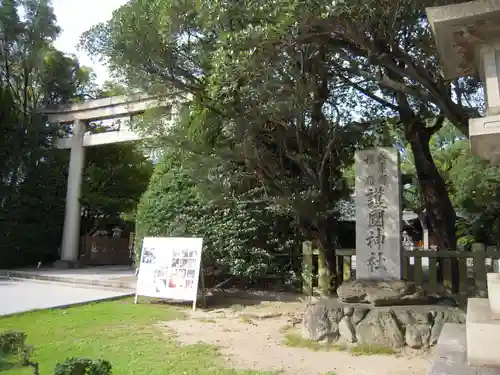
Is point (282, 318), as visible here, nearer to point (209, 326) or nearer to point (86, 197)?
point (209, 326)

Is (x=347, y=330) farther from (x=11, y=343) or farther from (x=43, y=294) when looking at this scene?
(x=43, y=294)

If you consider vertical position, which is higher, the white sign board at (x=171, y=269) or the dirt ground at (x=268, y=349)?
the white sign board at (x=171, y=269)

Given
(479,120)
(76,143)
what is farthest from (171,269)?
(76,143)

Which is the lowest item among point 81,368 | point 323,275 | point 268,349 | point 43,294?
point 268,349

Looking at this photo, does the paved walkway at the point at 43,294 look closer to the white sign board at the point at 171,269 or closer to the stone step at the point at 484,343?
the white sign board at the point at 171,269

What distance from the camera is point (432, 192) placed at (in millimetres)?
10797

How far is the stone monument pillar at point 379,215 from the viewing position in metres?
6.88

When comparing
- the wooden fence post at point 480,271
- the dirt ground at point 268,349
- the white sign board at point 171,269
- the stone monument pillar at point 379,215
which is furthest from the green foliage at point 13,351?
the wooden fence post at point 480,271

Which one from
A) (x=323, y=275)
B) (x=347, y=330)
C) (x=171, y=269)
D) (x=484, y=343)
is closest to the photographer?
(x=484, y=343)

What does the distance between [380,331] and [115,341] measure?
378cm

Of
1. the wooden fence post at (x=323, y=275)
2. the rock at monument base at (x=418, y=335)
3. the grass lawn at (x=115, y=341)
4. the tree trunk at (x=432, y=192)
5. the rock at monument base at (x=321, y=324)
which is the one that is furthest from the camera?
the tree trunk at (x=432, y=192)

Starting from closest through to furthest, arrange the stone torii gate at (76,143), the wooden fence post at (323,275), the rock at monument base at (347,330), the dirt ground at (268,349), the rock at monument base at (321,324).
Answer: the dirt ground at (268,349) < the rock at monument base at (347,330) < the rock at monument base at (321,324) < the wooden fence post at (323,275) < the stone torii gate at (76,143)

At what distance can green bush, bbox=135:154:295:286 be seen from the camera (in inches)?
379

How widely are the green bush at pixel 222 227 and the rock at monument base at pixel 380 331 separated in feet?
12.3
